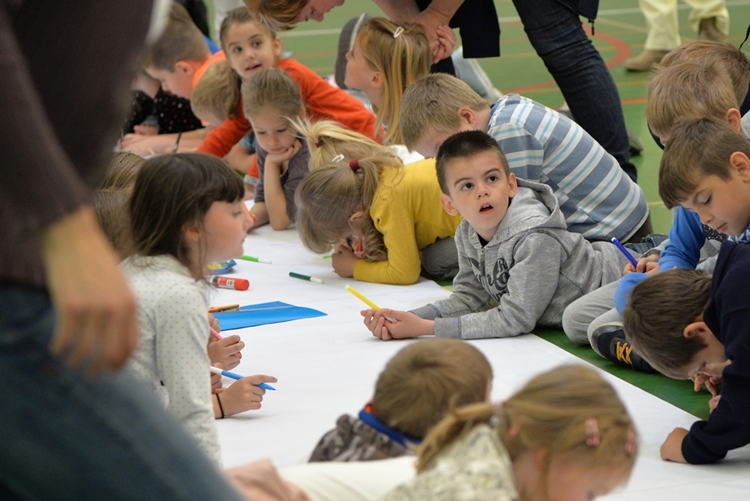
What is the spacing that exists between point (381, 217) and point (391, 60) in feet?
2.72

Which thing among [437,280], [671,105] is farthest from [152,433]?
[437,280]

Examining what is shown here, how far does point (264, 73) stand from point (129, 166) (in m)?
1.30

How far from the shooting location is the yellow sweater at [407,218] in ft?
9.50

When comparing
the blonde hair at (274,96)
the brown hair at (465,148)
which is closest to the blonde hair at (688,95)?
the brown hair at (465,148)

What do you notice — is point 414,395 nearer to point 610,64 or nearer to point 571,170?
point 571,170

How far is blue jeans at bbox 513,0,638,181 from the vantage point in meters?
3.25

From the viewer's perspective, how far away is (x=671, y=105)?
244 cm

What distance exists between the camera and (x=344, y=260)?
3090mm

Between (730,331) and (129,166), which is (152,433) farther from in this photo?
(129,166)

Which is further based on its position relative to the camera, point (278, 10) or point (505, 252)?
point (278, 10)

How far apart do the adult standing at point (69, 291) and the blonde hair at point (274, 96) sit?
244cm

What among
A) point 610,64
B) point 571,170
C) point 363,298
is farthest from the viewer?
point 610,64

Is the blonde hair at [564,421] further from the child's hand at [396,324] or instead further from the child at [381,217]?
the child at [381,217]

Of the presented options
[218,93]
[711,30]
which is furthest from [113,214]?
[711,30]
